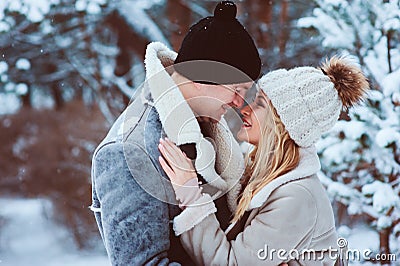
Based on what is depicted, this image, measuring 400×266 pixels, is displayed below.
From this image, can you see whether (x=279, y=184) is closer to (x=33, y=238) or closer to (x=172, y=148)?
(x=172, y=148)

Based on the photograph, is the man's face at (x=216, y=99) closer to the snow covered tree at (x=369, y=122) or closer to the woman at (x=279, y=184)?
the woman at (x=279, y=184)

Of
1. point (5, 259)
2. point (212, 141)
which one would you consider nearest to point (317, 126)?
point (212, 141)

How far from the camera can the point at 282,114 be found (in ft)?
3.52

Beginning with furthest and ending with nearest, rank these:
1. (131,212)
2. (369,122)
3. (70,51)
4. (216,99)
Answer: (70,51)
(369,122)
(216,99)
(131,212)

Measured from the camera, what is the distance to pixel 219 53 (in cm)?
102

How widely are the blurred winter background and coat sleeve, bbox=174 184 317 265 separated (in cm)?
100

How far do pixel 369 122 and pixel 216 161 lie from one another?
100 cm

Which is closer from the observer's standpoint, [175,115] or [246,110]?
[175,115]

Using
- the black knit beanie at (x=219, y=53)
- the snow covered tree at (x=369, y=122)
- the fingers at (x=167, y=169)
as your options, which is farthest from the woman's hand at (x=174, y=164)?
the snow covered tree at (x=369, y=122)

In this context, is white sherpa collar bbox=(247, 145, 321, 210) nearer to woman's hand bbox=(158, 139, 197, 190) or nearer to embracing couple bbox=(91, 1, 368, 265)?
embracing couple bbox=(91, 1, 368, 265)

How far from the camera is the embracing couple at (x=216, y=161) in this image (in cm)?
95

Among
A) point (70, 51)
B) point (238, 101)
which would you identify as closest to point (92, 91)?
point (70, 51)

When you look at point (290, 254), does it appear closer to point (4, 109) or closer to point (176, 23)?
point (176, 23)

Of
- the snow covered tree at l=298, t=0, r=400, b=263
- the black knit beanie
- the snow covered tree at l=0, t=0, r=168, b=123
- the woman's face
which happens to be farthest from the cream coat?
the snow covered tree at l=0, t=0, r=168, b=123
